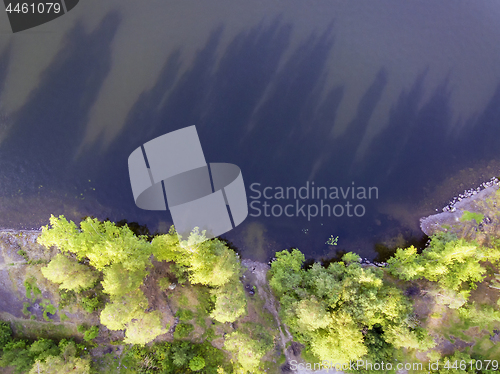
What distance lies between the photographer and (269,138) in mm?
23938

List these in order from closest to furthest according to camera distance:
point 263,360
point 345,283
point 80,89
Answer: point 345,283, point 263,360, point 80,89

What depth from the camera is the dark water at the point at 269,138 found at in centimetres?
2398

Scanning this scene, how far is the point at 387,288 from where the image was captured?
21234 mm

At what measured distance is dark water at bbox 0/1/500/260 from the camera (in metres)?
24.0

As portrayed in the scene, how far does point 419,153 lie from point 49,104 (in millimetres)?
31687

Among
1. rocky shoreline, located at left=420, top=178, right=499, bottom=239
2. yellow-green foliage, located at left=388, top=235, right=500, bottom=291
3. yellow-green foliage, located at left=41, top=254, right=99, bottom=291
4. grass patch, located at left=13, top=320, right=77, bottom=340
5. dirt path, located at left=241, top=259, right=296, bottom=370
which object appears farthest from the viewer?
rocky shoreline, located at left=420, top=178, right=499, bottom=239

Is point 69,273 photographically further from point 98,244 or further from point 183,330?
point 183,330

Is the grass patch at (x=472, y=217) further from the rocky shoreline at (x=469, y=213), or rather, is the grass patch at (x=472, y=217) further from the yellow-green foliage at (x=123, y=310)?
the yellow-green foliage at (x=123, y=310)

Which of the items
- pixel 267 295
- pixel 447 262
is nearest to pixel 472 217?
pixel 447 262

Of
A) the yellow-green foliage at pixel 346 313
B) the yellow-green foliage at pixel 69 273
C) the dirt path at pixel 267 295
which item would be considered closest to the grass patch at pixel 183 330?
the dirt path at pixel 267 295

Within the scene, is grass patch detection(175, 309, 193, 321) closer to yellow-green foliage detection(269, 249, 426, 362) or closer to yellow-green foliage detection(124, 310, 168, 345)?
yellow-green foliage detection(124, 310, 168, 345)

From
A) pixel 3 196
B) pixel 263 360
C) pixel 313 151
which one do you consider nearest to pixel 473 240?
pixel 313 151

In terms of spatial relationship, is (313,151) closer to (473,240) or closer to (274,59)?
(274,59)

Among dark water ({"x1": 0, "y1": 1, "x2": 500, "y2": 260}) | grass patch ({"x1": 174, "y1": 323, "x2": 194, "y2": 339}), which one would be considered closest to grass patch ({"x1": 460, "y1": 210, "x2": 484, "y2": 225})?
dark water ({"x1": 0, "y1": 1, "x2": 500, "y2": 260})
